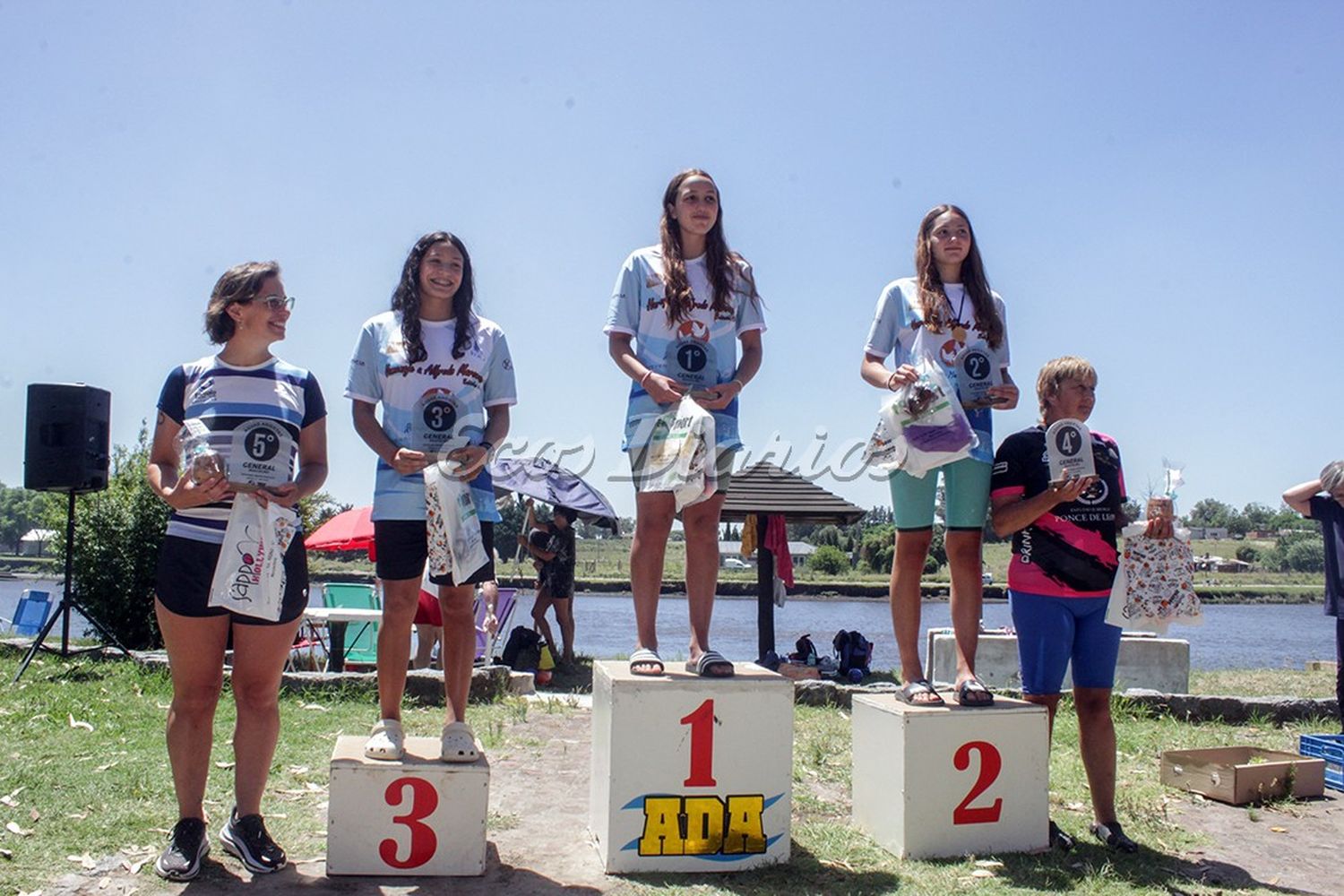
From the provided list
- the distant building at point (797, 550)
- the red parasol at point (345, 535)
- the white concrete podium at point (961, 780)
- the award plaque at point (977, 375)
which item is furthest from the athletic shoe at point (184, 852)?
the distant building at point (797, 550)

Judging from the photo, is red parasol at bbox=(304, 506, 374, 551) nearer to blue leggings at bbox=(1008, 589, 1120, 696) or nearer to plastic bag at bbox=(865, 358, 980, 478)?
plastic bag at bbox=(865, 358, 980, 478)

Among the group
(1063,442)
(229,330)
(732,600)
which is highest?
(229,330)

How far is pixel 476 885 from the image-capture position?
11.0 feet

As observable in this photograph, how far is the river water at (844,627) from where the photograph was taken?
17453 millimetres

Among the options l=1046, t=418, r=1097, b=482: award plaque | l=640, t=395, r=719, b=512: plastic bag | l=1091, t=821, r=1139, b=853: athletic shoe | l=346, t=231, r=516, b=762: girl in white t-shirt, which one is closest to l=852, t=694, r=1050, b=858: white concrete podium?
l=1091, t=821, r=1139, b=853: athletic shoe

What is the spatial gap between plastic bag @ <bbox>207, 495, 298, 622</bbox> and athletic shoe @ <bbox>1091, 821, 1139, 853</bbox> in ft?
10.1

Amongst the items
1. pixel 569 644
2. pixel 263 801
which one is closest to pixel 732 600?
pixel 569 644

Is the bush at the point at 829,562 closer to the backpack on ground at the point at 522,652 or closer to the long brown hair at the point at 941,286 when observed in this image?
the backpack on ground at the point at 522,652

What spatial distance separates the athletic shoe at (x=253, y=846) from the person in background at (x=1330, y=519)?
202 inches

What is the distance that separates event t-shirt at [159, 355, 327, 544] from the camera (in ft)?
10.7

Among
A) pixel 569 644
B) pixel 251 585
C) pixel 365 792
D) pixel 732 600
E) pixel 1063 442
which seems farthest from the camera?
pixel 732 600

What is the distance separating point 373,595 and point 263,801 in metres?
7.06

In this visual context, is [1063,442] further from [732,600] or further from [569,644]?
[732,600]

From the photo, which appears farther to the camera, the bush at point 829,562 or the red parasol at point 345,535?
the bush at point 829,562
